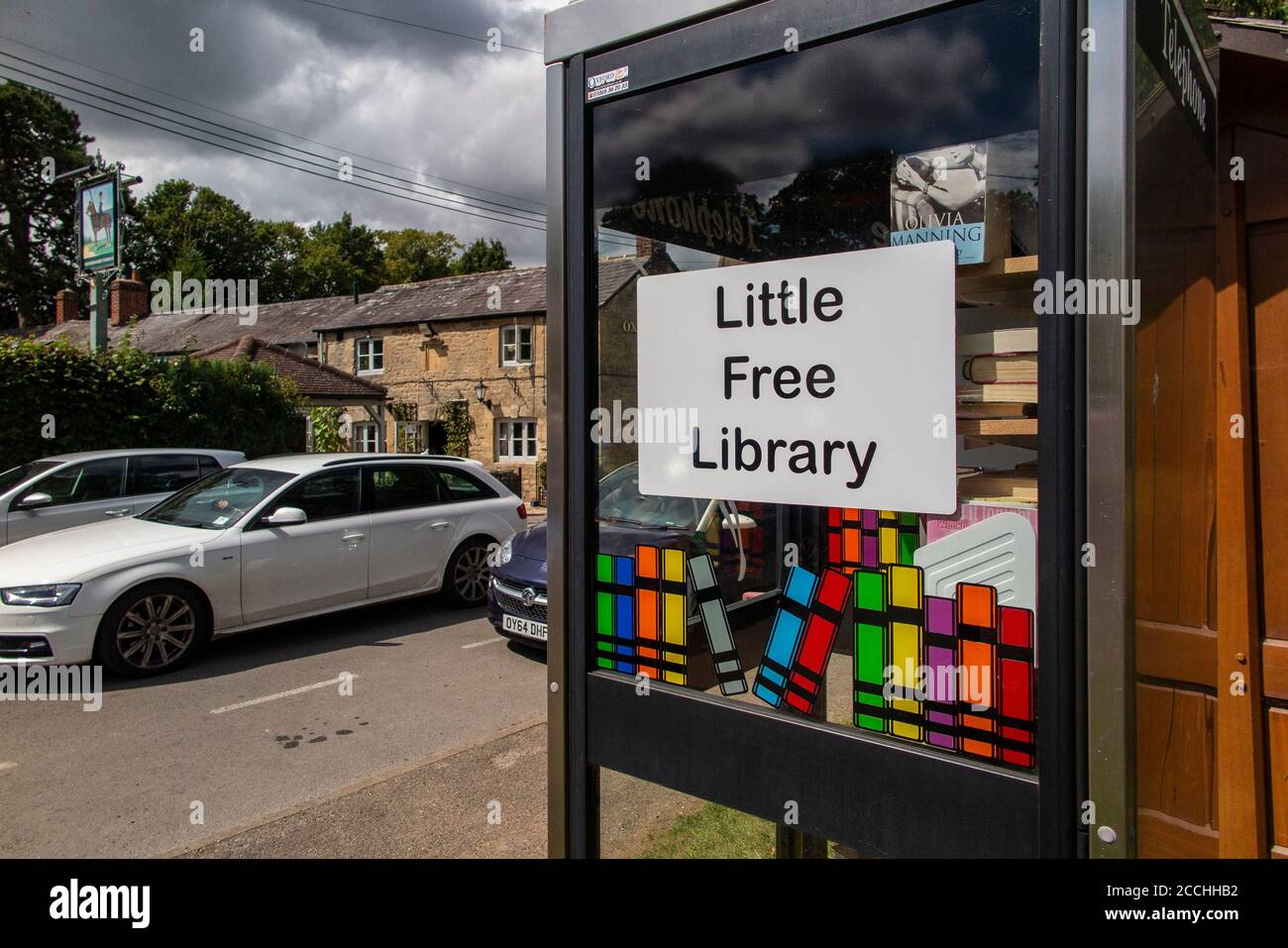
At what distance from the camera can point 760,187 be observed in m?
2.10

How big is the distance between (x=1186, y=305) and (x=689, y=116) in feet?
4.16

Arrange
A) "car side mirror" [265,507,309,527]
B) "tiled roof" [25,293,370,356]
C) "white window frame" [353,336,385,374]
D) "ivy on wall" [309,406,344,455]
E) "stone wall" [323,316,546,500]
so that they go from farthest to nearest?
1. "tiled roof" [25,293,370,356]
2. "white window frame" [353,336,385,374]
3. "stone wall" [323,316,546,500]
4. "ivy on wall" [309,406,344,455]
5. "car side mirror" [265,507,309,527]

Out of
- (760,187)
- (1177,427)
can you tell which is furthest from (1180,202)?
(760,187)

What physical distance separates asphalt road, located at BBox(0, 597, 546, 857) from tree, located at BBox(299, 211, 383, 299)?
59521mm

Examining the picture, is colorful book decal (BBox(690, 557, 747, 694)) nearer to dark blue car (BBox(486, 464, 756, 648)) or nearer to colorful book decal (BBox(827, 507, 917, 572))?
dark blue car (BBox(486, 464, 756, 648))

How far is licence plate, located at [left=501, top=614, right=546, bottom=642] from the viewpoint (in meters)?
6.91

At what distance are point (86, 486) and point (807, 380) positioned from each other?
34.7 ft

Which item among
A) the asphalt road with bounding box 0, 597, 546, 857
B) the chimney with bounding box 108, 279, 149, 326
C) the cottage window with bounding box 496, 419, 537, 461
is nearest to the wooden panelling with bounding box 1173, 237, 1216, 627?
the asphalt road with bounding box 0, 597, 546, 857

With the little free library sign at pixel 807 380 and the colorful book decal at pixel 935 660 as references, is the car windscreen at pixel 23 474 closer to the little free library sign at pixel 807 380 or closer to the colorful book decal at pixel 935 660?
the little free library sign at pixel 807 380

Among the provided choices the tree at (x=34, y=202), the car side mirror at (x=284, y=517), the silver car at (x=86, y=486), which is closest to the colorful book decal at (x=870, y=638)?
the car side mirror at (x=284, y=517)

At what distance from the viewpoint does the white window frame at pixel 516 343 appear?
2553 centimetres

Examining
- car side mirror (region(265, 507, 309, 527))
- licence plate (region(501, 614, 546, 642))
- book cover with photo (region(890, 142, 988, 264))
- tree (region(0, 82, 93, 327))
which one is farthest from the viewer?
tree (region(0, 82, 93, 327))

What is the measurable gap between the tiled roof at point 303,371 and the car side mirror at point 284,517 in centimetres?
1355

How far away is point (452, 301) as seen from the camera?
28156mm
